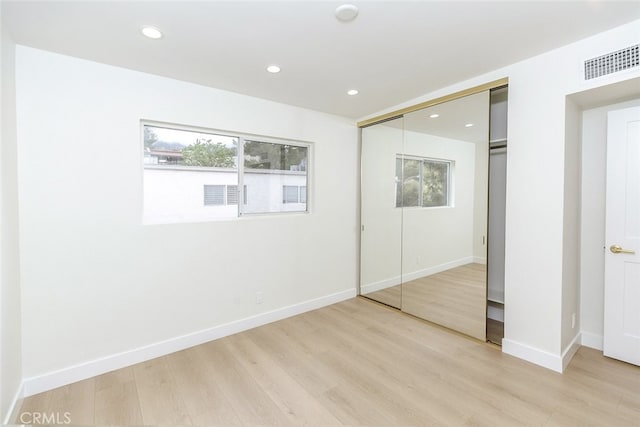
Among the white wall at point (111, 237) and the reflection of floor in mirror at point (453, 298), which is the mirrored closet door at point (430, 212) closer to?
the reflection of floor in mirror at point (453, 298)

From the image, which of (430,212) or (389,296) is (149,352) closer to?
(389,296)

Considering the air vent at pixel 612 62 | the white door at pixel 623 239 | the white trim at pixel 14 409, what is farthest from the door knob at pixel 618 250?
the white trim at pixel 14 409

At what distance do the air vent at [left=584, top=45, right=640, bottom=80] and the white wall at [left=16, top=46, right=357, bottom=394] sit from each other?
107 inches

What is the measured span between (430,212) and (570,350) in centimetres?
184

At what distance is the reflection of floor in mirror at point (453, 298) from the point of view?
2.88 meters

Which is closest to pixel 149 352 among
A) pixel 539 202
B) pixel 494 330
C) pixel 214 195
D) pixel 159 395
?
pixel 159 395

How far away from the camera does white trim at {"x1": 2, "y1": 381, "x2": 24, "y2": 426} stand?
1.76 metres

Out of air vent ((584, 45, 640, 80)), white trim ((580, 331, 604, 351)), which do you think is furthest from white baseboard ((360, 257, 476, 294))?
air vent ((584, 45, 640, 80))

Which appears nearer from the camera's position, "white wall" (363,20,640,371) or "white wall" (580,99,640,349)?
"white wall" (363,20,640,371)

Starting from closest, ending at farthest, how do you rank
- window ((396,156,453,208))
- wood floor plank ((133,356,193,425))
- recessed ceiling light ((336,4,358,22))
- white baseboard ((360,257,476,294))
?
recessed ceiling light ((336,4,358,22))
wood floor plank ((133,356,193,425))
white baseboard ((360,257,476,294))
window ((396,156,453,208))

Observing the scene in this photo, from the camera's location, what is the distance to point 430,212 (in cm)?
368

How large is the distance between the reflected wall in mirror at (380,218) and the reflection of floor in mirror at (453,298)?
0.24 meters

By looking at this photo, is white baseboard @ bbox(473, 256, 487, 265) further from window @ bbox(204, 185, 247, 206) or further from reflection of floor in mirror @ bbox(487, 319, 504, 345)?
window @ bbox(204, 185, 247, 206)

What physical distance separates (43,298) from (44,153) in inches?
41.8
